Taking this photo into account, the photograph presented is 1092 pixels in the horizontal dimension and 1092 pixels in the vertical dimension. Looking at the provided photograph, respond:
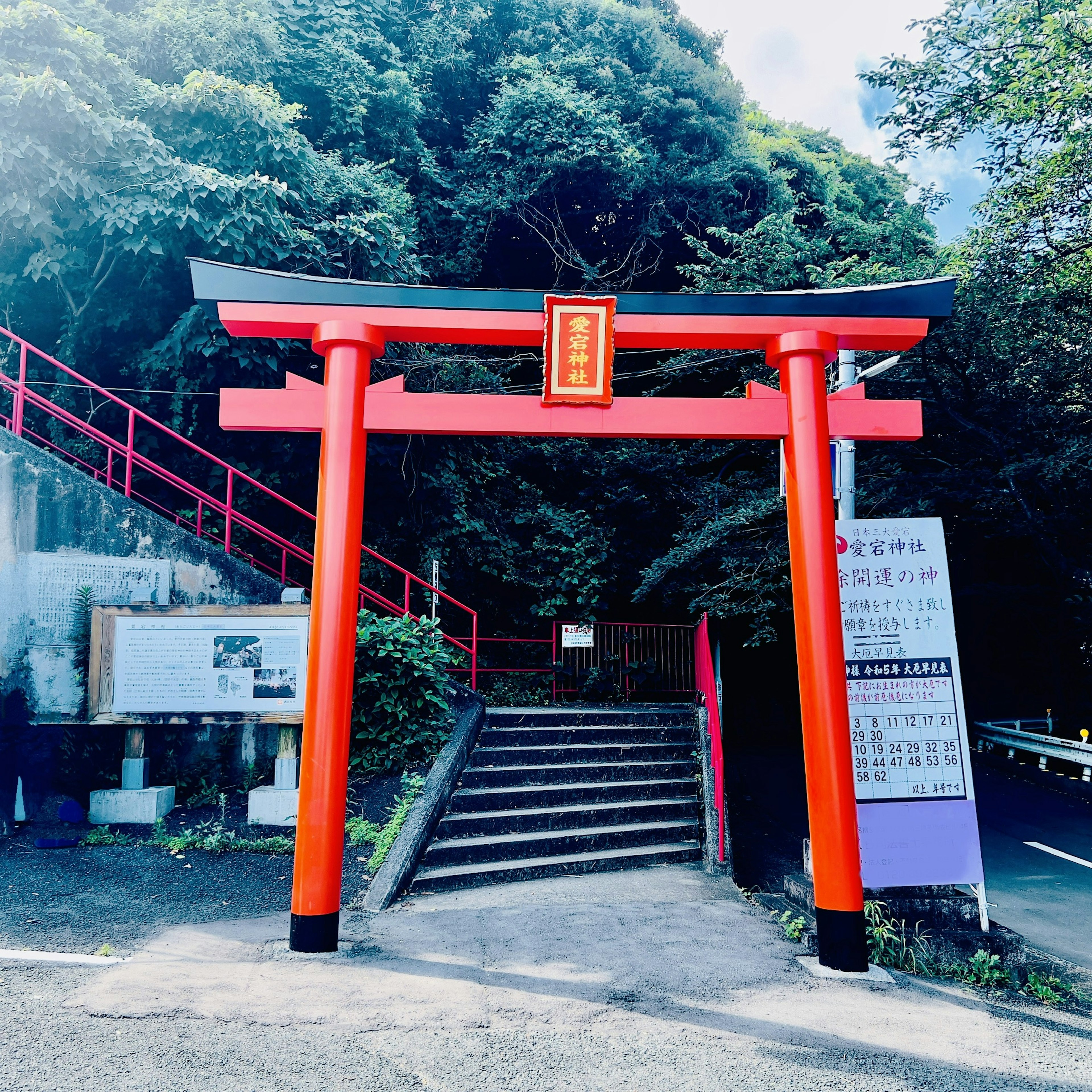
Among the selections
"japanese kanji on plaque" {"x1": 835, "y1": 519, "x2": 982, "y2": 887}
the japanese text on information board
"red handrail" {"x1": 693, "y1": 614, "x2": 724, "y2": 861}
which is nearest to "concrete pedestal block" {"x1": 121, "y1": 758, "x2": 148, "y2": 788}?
the japanese text on information board

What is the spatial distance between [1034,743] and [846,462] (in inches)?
333

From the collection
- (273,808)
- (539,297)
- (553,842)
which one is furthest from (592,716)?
(539,297)

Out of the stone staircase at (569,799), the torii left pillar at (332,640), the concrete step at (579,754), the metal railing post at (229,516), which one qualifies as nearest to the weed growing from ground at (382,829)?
the stone staircase at (569,799)

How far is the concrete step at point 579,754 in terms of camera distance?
8359mm

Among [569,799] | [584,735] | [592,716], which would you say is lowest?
[569,799]

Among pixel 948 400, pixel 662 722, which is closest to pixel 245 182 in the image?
pixel 662 722

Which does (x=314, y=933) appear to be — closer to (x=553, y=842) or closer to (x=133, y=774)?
(x=553, y=842)

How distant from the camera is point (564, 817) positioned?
7.72 metres

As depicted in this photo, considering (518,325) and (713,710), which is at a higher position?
(518,325)

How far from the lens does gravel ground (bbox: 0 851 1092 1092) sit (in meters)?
Answer: 3.59

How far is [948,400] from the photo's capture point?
11125 millimetres

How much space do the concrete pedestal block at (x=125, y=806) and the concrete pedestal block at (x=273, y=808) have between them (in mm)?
856

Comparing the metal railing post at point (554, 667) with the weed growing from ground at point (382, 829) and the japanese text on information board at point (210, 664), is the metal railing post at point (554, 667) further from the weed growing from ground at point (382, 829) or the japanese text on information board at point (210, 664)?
the japanese text on information board at point (210, 664)

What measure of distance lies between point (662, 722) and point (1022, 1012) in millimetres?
5221
